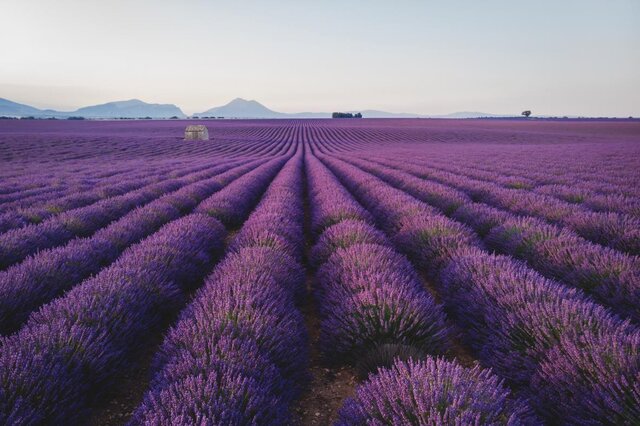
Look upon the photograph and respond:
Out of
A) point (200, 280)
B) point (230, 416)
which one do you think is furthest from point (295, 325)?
point (200, 280)

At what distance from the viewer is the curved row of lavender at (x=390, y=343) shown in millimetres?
1378

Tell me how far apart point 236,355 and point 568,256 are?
330cm

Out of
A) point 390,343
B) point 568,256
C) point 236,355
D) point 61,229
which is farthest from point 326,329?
point 61,229

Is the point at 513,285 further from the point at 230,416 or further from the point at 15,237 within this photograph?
the point at 15,237

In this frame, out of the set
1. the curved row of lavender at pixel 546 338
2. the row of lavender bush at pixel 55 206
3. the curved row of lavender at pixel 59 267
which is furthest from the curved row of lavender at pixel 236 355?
the row of lavender bush at pixel 55 206

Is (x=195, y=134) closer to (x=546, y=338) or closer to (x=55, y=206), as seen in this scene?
(x=55, y=206)

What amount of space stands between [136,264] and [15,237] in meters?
2.11

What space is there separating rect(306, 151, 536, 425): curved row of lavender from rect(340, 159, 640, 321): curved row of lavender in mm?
1382

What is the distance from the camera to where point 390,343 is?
2182 mm

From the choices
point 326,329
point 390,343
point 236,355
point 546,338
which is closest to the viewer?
point 236,355

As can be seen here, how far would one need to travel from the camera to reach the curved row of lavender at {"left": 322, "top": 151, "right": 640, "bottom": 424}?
1.56 meters

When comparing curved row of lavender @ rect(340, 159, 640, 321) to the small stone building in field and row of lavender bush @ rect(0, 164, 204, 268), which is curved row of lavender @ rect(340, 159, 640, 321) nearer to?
row of lavender bush @ rect(0, 164, 204, 268)

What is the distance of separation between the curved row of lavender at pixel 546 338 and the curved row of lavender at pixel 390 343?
0.20 metres

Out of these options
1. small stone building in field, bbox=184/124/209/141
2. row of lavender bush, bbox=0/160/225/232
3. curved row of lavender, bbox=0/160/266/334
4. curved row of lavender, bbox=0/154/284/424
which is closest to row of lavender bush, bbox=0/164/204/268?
curved row of lavender, bbox=0/160/266/334
